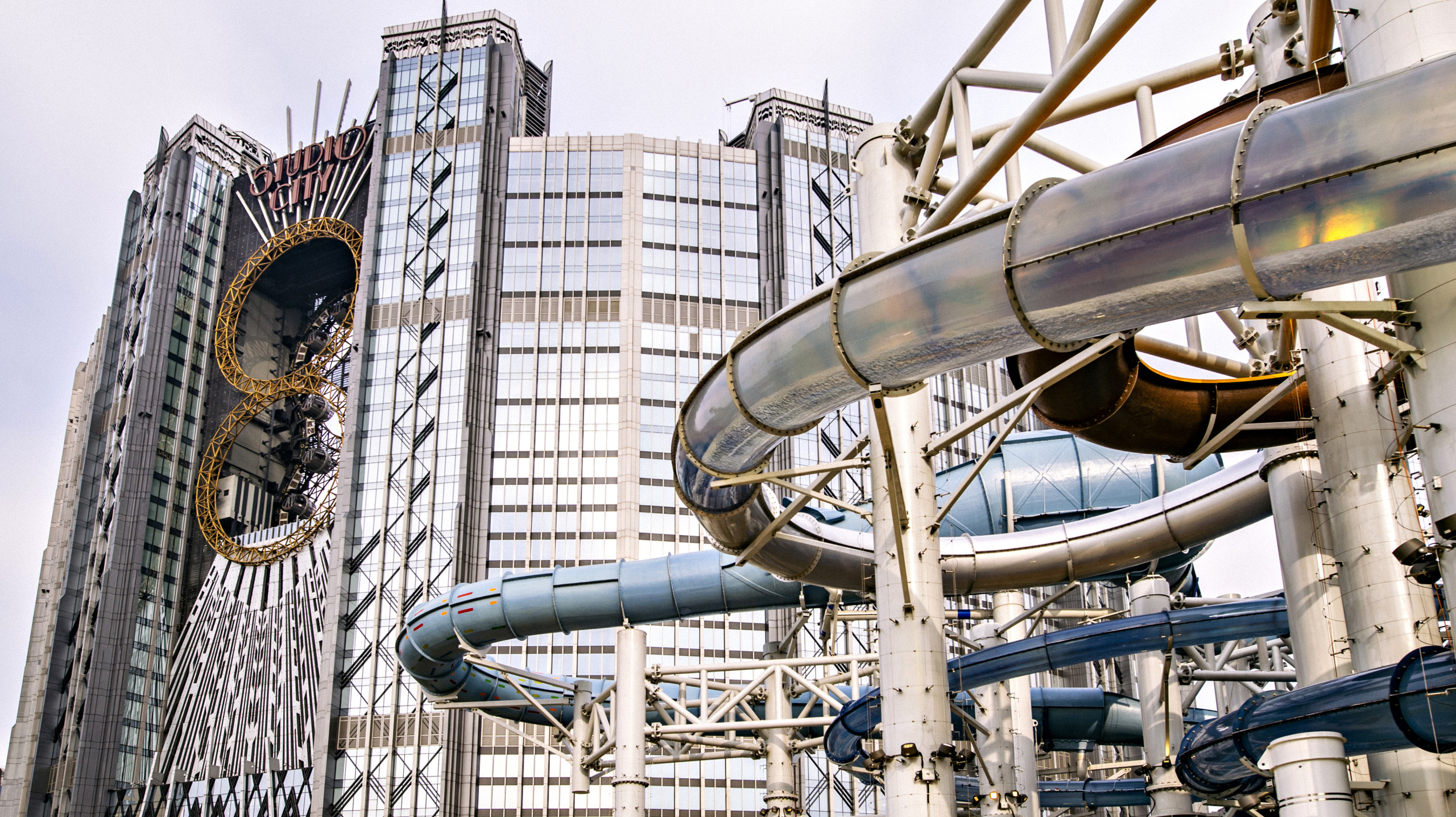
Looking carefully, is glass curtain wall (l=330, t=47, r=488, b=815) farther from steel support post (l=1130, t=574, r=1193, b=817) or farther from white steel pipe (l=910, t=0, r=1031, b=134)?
white steel pipe (l=910, t=0, r=1031, b=134)

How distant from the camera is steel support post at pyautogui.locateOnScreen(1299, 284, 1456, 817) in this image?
1573cm

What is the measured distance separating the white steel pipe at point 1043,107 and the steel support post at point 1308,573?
6.44 metres

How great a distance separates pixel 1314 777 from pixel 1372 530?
4476mm

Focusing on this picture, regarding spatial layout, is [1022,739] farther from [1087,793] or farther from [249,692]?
[249,692]

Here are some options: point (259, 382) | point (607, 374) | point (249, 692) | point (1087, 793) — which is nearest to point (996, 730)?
point (1087, 793)

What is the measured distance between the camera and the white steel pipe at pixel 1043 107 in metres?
15.0

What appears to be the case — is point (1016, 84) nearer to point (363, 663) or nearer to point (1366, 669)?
point (1366, 669)

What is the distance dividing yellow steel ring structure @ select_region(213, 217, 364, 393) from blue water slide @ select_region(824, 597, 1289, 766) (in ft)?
186

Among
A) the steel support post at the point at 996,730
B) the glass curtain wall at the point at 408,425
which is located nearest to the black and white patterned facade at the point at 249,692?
the glass curtain wall at the point at 408,425

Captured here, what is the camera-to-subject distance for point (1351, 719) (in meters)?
14.4

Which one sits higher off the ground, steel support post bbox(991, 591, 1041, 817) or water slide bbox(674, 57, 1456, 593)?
water slide bbox(674, 57, 1456, 593)

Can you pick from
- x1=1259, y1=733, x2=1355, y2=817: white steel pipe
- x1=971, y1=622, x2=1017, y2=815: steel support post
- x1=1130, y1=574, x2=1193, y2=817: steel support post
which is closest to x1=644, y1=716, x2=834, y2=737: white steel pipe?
x1=971, y1=622, x2=1017, y2=815: steel support post

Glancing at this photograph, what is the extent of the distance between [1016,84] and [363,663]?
55935 millimetres

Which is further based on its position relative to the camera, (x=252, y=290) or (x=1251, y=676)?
(x=252, y=290)
